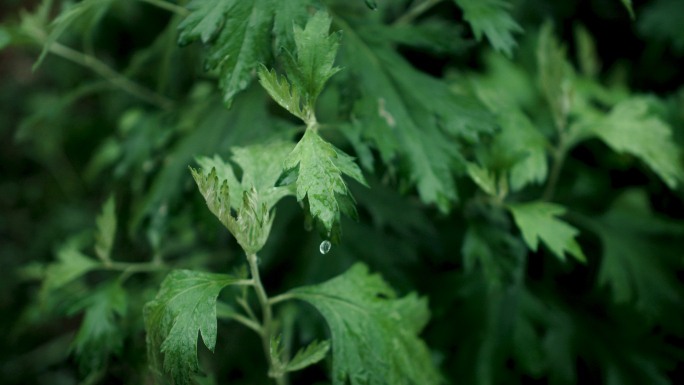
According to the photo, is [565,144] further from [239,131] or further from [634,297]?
[239,131]

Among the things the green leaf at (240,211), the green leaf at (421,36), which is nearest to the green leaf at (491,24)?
the green leaf at (421,36)

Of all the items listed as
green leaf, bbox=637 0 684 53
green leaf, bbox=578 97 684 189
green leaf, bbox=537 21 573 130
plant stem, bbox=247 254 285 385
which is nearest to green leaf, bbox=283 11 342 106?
plant stem, bbox=247 254 285 385

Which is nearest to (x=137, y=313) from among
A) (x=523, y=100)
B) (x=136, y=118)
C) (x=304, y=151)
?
(x=136, y=118)

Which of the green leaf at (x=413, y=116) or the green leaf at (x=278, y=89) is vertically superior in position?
the green leaf at (x=278, y=89)

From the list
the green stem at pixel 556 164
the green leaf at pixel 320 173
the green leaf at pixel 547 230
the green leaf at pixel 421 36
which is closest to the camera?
the green leaf at pixel 320 173

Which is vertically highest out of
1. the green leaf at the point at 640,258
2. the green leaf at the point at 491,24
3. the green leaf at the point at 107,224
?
the green leaf at the point at 491,24

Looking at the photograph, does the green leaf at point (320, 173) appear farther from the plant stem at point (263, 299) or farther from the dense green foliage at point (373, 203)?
the plant stem at point (263, 299)
